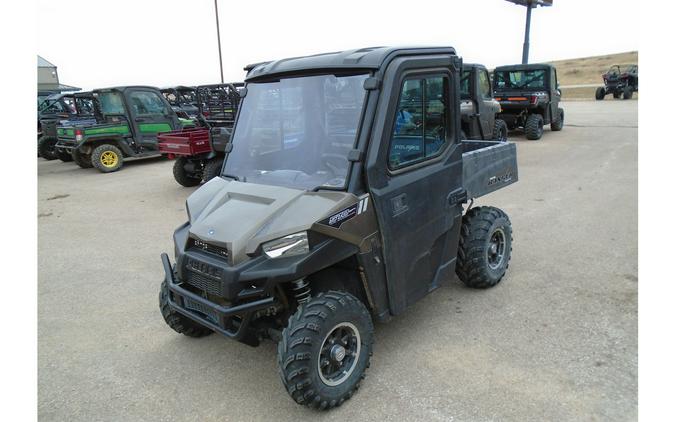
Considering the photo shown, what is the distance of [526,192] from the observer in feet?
26.2

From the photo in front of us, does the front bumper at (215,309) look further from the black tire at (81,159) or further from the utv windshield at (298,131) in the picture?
the black tire at (81,159)

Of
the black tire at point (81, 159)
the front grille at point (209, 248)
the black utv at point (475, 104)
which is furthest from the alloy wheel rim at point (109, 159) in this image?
the front grille at point (209, 248)

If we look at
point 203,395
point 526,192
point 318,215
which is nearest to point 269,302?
point 318,215

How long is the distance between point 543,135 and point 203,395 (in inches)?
584

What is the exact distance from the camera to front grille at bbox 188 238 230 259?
9.10 ft

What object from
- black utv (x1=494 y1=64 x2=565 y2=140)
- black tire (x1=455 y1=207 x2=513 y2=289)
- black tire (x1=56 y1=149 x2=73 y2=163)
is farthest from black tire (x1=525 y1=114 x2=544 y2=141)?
black tire (x1=56 y1=149 x2=73 y2=163)

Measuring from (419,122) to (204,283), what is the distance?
1817 millimetres

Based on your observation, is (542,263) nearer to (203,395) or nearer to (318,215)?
(318,215)

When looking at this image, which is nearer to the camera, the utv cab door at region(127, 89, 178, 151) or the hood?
the hood

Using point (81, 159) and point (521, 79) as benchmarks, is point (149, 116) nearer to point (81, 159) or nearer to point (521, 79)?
point (81, 159)

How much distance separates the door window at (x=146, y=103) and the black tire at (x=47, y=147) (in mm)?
3980

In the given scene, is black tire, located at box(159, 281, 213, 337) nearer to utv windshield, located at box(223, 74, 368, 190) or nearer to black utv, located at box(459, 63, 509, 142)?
utv windshield, located at box(223, 74, 368, 190)

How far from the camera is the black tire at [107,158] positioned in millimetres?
12117

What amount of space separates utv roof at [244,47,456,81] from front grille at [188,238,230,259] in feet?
4.40
